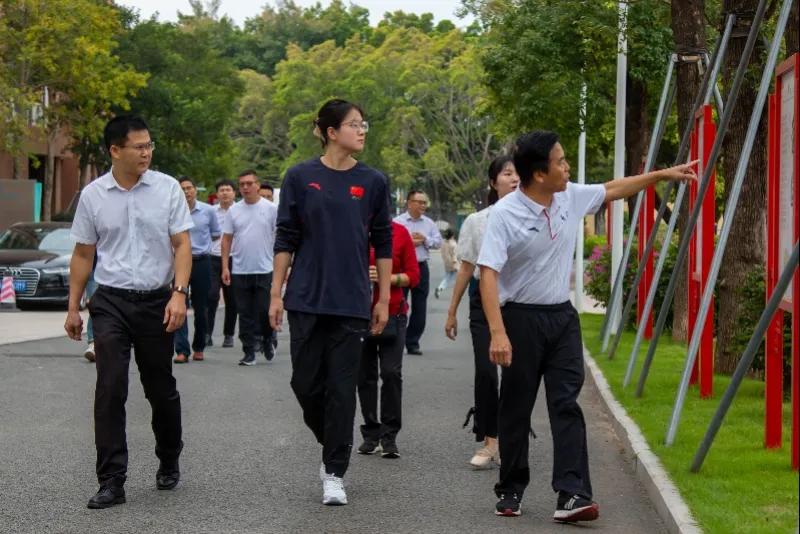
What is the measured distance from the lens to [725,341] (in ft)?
42.5

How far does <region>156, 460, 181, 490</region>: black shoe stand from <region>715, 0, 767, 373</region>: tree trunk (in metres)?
5.92

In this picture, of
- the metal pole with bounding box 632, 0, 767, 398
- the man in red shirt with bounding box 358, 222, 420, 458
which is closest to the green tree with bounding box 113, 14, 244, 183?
the metal pole with bounding box 632, 0, 767, 398

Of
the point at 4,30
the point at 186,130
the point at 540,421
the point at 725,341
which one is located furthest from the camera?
the point at 186,130

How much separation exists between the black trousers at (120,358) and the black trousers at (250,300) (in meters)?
7.45

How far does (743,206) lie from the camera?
497 inches

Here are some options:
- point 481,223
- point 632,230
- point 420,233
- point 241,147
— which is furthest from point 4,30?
point 241,147

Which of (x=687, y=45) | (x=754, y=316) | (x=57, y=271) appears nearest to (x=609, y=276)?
(x=687, y=45)

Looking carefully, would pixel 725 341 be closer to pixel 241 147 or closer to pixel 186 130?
pixel 186 130

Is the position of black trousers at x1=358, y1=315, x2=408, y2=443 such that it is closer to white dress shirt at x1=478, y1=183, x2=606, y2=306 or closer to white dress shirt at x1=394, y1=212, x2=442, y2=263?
white dress shirt at x1=478, y1=183, x2=606, y2=306

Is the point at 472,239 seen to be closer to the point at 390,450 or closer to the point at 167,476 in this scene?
the point at 390,450

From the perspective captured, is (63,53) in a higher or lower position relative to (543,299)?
higher

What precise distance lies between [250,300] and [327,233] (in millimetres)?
8089

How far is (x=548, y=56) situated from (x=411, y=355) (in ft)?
33.1

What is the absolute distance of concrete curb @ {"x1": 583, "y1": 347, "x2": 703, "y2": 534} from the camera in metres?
6.64
